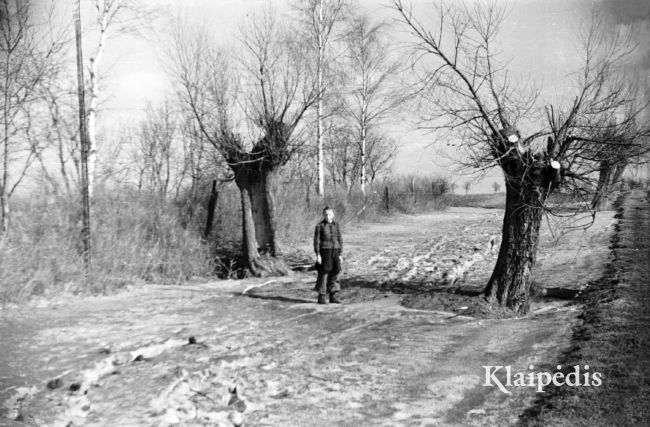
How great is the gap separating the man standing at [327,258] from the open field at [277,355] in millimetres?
396

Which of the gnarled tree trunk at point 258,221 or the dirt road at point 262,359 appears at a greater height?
the gnarled tree trunk at point 258,221

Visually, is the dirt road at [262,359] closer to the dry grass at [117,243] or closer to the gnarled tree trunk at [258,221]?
the dry grass at [117,243]

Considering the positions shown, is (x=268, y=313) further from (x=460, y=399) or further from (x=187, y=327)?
(x=460, y=399)

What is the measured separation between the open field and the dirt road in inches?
0.7

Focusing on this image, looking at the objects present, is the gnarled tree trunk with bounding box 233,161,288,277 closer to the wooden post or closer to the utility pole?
the wooden post

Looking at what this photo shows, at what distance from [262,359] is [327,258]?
3.72 m

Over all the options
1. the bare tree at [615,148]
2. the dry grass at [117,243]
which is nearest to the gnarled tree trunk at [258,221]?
the dry grass at [117,243]

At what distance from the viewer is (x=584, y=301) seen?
979 cm

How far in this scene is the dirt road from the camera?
5.37 meters

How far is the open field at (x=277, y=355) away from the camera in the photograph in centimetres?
539

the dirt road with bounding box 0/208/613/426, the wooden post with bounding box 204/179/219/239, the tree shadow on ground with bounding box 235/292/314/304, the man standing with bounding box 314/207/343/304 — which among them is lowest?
the dirt road with bounding box 0/208/613/426

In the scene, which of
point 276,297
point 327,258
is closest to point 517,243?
point 327,258

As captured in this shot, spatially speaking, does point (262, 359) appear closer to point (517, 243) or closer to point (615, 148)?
point (517, 243)

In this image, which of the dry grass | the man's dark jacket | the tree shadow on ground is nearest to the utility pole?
the dry grass
